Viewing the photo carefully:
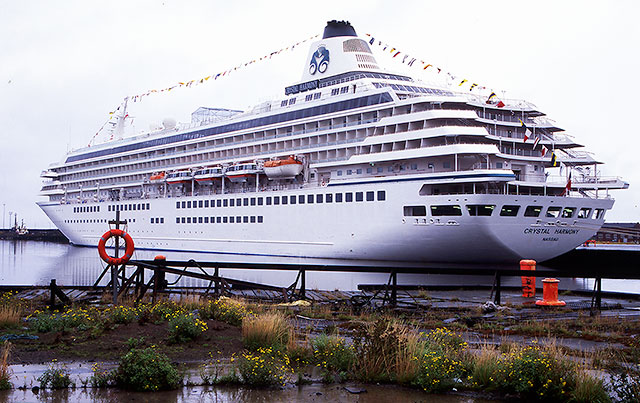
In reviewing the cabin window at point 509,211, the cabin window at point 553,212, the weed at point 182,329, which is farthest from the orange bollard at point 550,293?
the cabin window at point 553,212

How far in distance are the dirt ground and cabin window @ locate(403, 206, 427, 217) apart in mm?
24390

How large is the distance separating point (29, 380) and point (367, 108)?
34.5 metres

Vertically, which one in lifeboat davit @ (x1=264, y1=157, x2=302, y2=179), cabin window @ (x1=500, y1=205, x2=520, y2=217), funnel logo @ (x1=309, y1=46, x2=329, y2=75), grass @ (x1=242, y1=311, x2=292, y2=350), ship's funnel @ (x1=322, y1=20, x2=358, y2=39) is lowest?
grass @ (x1=242, y1=311, x2=292, y2=350)

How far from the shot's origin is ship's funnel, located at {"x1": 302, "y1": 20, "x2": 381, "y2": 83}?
157 feet

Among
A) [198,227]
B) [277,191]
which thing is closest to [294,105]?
[277,191]

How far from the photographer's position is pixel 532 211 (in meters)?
34.2

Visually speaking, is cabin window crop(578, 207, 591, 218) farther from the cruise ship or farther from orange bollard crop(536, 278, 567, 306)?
orange bollard crop(536, 278, 567, 306)

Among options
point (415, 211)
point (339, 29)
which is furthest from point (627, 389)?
point (339, 29)

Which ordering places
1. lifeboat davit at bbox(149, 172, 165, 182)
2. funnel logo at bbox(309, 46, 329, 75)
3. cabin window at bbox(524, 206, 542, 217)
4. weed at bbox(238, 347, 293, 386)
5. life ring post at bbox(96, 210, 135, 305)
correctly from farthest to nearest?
lifeboat davit at bbox(149, 172, 165, 182) < funnel logo at bbox(309, 46, 329, 75) < cabin window at bbox(524, 206, 542, 217) < life ring post at bbox(96, 210, 135, 305) < weed at bbox(238, 347, 293, 386)

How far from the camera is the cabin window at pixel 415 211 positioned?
35406 millimetres

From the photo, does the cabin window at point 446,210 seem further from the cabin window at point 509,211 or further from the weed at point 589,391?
the weed at point 589,391

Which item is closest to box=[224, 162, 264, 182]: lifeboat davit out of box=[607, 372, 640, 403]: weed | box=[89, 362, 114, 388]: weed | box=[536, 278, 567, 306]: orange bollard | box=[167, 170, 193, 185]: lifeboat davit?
box=[167, 170, 193, 185]: lifeboat davit

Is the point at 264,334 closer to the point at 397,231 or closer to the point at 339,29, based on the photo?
the point at 397,231

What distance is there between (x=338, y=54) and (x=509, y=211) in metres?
21.2
